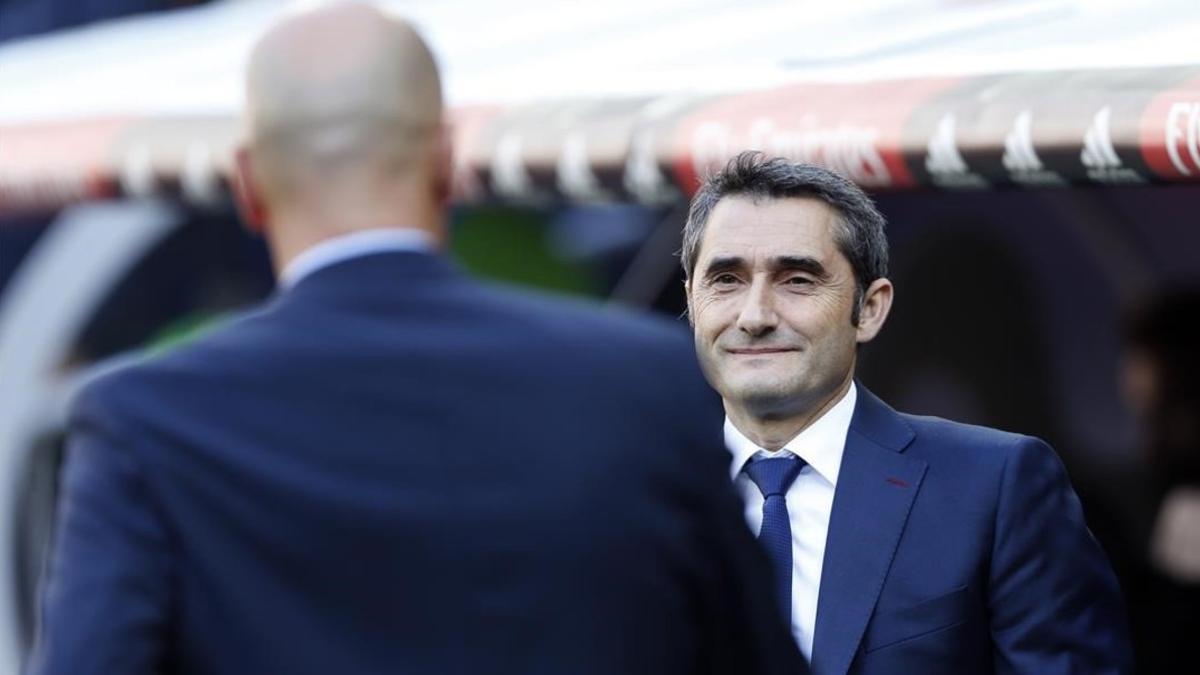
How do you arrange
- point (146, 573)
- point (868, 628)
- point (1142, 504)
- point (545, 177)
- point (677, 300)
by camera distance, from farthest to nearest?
1. point (677, 300)
2. point (1142, 504)
3. point (545, 177)
4. point (868, 628)
5. point (146, 573)

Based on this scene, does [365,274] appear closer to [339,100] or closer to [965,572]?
[339,100]

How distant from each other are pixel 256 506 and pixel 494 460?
0.18m

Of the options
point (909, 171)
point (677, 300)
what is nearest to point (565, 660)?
point (909, 171)

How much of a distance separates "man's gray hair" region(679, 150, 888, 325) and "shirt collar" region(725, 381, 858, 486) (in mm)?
112

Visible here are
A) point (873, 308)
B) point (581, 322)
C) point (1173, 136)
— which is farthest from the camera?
point (1173, 136)

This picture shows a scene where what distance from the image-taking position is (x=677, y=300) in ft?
23.2

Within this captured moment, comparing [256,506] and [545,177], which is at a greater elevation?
[256,506]

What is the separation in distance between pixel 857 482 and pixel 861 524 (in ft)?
0.17

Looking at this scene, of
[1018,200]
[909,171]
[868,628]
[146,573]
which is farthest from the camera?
[1018,200]

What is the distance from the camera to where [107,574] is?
1633 millimetres

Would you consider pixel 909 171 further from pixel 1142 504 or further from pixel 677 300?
pixel 677 300

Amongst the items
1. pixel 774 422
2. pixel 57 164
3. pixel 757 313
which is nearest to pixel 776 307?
pixel 757 313

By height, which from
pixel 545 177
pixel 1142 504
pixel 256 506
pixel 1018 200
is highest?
pixel 256 506

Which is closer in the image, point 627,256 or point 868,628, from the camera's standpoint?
point 868,628
